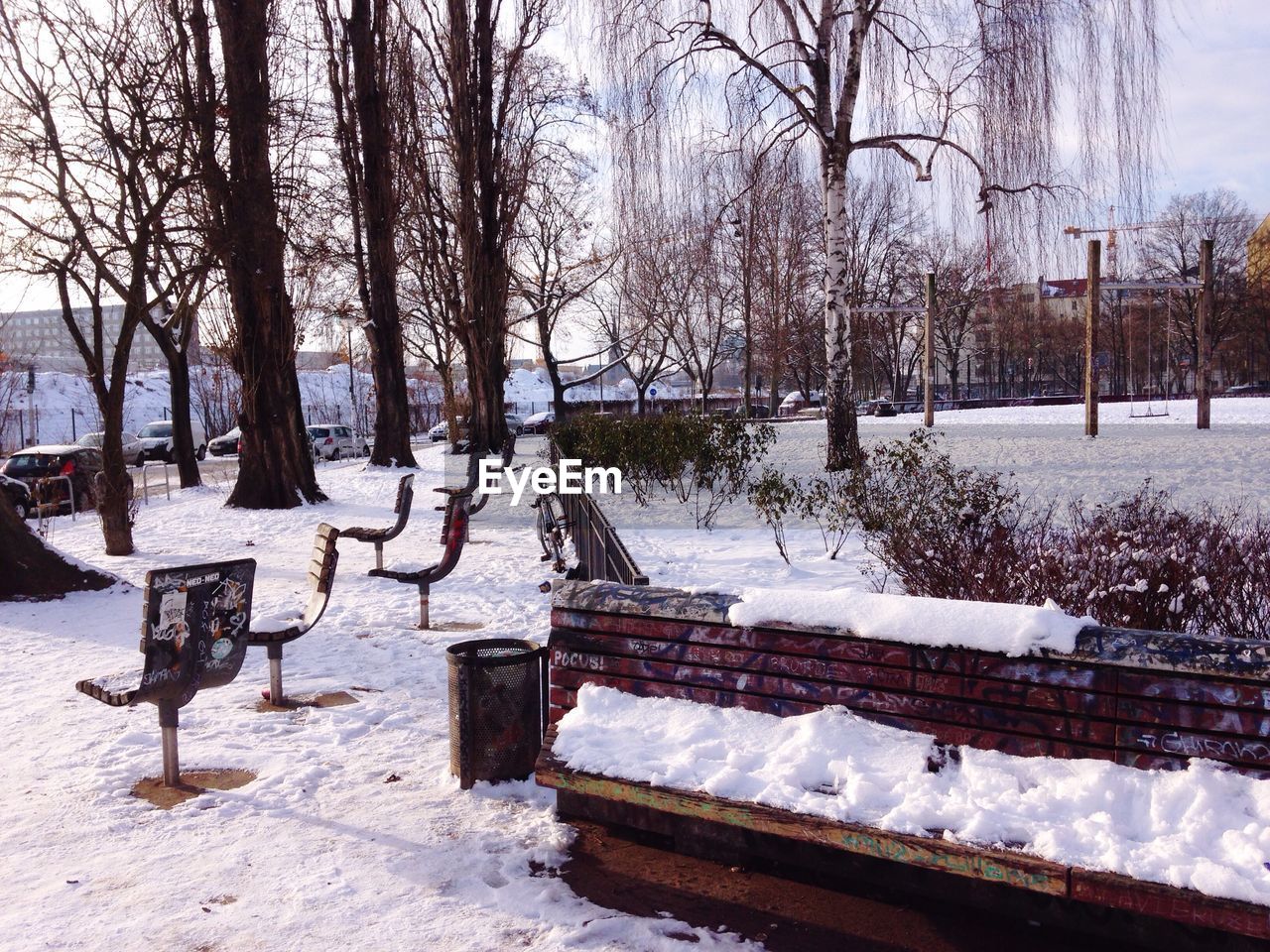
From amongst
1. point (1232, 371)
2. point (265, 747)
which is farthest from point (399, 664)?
point (1232, 371)

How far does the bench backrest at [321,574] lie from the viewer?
18.4 ft

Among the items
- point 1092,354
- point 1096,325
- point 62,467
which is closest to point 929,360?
point 1096,325

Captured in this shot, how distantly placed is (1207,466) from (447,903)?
1316 cm

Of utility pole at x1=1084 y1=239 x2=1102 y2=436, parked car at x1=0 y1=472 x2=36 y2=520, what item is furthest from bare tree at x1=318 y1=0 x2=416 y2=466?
utility pole at x1=1084 y1=239 x2=1102 y2=436

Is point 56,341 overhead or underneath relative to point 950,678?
overhead

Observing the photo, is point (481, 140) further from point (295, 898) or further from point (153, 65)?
point (295, 898)

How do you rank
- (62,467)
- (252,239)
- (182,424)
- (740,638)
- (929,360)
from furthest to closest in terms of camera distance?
(929,360)
(182,424)
(62,467)
(252,239)
(740,638)

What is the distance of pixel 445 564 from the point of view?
7.51 meters

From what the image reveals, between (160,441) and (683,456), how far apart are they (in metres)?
31.7

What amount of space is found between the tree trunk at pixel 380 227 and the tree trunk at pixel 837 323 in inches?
463

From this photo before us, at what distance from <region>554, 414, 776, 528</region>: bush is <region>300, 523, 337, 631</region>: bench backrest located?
6.11 metres

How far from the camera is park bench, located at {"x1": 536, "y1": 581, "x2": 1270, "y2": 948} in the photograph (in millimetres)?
2830

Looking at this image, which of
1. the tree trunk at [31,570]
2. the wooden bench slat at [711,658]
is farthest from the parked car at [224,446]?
the wooden bench slat at [711,658]

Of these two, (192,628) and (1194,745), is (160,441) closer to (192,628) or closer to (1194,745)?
(192,628)
